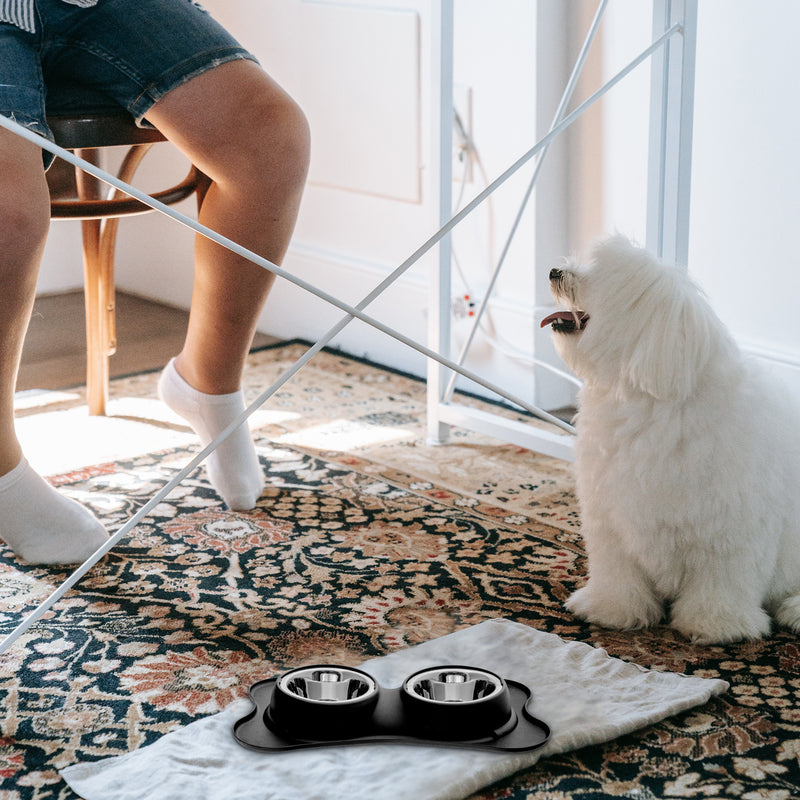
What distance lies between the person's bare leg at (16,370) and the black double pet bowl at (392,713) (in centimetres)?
50

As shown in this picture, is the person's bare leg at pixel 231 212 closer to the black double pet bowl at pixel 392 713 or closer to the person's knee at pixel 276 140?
the person's knee at pixel 276 140

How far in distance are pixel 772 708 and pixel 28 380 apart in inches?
72.4

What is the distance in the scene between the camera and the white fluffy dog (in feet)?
4.02

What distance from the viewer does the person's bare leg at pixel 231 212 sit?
153 centimetres

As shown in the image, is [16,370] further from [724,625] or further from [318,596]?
[724,625]

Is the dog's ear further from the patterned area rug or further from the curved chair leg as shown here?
the curved chair leg

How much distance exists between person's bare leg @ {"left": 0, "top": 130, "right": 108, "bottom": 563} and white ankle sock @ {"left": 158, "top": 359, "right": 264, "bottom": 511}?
0.22 m

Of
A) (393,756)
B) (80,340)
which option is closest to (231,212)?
(393,756)

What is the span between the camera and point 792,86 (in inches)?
72.5

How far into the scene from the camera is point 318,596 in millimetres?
1457

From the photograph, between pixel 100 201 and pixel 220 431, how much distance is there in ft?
1.61

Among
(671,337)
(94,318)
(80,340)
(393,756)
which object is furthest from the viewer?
(80,340)

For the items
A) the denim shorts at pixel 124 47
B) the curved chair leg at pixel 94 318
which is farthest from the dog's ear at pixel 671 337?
the curved chair leg at pixel 94 318

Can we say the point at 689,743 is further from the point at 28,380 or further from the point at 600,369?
the point at 28,380
